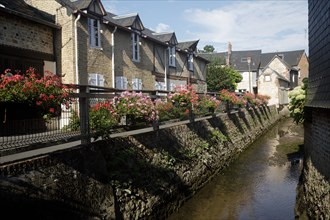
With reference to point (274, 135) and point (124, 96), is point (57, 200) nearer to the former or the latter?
point (124, 96)

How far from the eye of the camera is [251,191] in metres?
10.2

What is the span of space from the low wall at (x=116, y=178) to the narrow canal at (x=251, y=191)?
0.52 m

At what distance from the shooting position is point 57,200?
5.15 metres

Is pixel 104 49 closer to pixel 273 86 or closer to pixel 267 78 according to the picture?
pixel 273 86

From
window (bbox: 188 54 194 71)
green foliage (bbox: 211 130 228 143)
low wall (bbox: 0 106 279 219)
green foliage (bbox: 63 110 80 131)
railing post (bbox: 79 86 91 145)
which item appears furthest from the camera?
window (bbox: 188 54 194 71)

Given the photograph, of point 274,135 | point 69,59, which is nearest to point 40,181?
point 69,59

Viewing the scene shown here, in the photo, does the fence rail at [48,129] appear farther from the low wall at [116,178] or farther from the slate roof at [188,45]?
the slate roof at [188,45]

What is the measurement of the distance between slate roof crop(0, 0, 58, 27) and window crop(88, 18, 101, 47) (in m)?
1.84

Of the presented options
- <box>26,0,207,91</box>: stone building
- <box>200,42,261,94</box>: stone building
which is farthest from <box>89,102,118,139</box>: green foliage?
<box>200,42,261,94</box>: stone building

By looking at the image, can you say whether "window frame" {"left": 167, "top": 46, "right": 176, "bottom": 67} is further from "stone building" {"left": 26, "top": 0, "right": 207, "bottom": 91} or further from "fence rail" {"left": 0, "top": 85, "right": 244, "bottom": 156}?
"fence rail" {"left": 0, "top": 85, "right": 244, "bottom": 156}

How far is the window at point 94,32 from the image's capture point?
14.9 metres

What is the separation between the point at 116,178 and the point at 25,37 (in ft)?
27.7

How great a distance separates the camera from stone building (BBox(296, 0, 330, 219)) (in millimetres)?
6688

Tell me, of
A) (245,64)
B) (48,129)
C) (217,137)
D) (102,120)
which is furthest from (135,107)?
(245,64)
